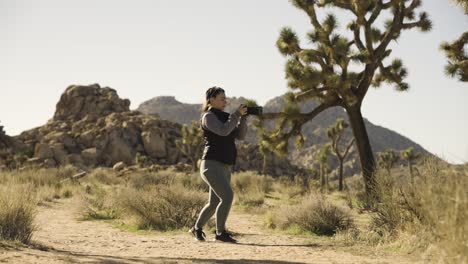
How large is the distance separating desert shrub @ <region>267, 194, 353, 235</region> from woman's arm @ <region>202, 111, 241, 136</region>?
2.50m

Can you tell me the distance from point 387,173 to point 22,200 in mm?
4721

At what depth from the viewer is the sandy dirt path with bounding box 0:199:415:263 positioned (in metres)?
4.81

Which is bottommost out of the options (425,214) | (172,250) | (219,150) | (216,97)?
(172,250)

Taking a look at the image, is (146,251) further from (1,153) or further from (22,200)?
(1,153)

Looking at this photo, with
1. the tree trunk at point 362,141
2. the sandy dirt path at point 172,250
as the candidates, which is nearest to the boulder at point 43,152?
the tree trunk at point 362,141

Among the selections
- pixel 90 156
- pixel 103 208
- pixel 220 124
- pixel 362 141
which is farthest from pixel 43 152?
pixel 220 124

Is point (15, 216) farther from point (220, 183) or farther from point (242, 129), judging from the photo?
point (242, 129)

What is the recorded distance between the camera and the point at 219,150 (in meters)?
5.68

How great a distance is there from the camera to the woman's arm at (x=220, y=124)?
18.1 feet

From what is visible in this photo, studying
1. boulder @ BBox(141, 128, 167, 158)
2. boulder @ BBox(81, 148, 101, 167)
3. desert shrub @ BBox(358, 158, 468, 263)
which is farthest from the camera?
boulder @ BBox(141, 128, 167, 158)

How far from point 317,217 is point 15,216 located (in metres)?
4.20

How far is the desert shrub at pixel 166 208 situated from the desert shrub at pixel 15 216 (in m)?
2.31

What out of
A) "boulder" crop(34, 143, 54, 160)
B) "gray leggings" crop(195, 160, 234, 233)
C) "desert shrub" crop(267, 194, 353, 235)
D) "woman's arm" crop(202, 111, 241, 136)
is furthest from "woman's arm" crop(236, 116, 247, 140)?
"boulder" crop(34, 143, 54, 160)

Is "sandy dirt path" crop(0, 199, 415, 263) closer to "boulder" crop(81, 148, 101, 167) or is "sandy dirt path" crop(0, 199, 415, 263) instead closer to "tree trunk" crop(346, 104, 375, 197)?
"tree trunk" crop(346, 104, 375, 197)
